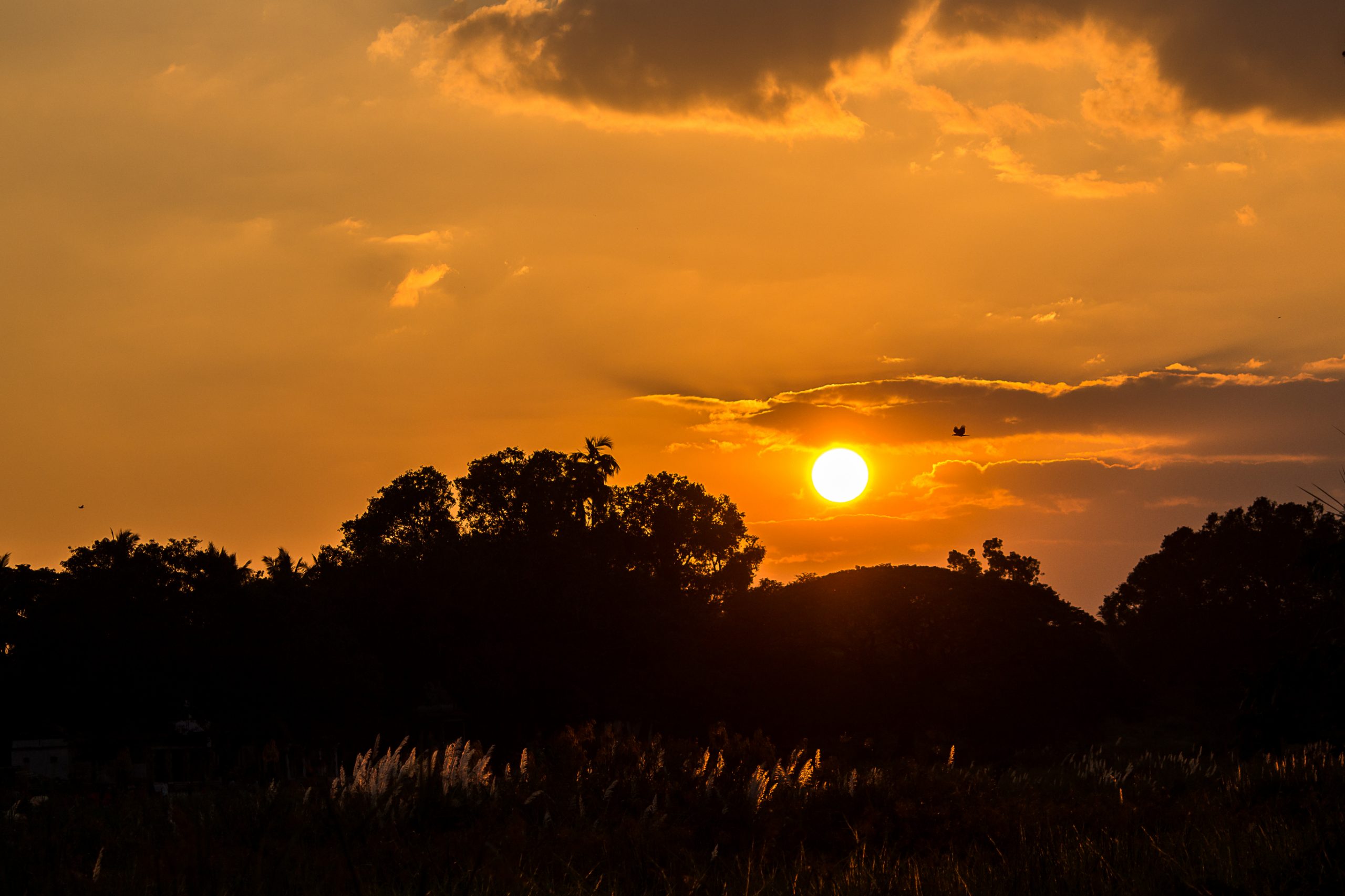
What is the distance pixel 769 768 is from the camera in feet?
58.3

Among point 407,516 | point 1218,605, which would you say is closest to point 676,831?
point 407,516

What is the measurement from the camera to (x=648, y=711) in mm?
46125

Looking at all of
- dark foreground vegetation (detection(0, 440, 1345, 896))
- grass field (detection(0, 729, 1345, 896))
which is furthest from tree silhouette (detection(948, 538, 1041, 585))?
grass field (detection(0, 729, 1345, 896))

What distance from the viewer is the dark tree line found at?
41.5 m

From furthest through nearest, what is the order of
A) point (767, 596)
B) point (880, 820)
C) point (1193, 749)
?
point (767, 596) < point (1193, 749) < point (880, 820)

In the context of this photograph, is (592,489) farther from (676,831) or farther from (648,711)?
(676,831)

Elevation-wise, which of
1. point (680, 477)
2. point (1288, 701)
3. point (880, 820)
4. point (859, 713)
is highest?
point (680, 477)

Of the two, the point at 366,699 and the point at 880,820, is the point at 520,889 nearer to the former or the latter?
the point at 880,820

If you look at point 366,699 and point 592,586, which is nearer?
point 366,699

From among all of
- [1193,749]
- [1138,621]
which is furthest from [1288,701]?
[1138,621]

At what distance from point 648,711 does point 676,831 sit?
112 feet

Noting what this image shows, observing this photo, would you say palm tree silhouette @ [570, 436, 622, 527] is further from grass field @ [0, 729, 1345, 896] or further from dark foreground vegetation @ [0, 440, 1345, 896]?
grass field @ [0, 729, 1345, 896]

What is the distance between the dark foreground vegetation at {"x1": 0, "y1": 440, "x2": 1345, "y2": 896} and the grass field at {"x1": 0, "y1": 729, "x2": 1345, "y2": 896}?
0.07 m

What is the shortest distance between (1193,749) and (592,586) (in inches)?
846
